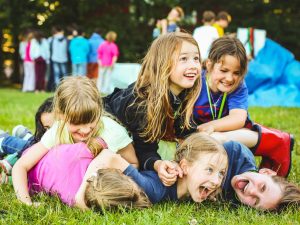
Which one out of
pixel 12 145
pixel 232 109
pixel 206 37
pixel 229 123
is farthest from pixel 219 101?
pixel 206 37

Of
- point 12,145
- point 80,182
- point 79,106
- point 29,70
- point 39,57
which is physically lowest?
point 29,70

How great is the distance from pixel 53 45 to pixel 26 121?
7.95m

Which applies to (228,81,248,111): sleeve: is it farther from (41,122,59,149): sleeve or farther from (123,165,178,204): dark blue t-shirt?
(41,122,59,149): sleeve

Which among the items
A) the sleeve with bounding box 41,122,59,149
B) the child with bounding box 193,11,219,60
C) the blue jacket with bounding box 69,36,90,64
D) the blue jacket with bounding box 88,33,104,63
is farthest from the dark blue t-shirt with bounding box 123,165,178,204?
the blue jacket with bounding box 88,33,104,63

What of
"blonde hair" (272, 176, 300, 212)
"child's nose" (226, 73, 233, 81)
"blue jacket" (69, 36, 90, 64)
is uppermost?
"child's nose" (226, 73, 233, 81)

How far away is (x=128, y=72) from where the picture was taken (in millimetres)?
13188

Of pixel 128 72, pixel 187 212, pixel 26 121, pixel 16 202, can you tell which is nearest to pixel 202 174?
pixel 187 212

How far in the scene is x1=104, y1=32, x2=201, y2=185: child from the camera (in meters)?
3.33

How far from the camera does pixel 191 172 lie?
2.91 m

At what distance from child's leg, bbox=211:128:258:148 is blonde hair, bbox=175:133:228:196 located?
0.56 m

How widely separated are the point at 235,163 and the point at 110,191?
1.02 m

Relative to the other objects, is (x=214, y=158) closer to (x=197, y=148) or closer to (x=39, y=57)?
(x=197, y=148)

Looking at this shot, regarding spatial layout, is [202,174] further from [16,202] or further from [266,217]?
[16,202]

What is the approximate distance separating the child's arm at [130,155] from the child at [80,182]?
0.94ft
